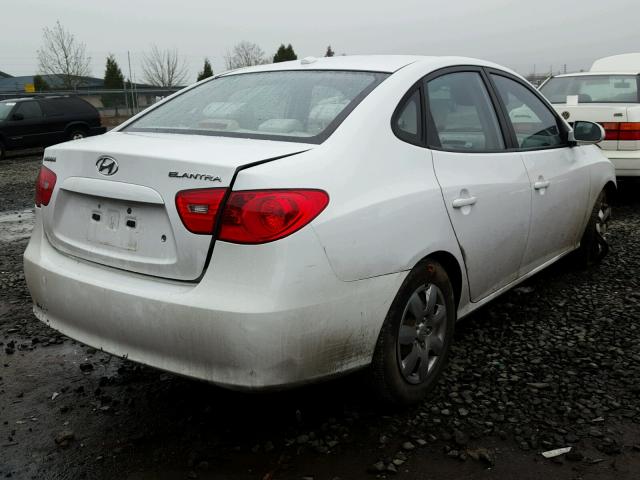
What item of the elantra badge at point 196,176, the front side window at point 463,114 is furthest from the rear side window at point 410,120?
the elantra badge at point 196,176

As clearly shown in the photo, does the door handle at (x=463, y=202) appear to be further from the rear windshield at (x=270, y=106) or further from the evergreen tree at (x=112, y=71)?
the evergreen tree at (x=112, y=71)

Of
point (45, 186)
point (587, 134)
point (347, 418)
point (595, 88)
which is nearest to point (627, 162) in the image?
point (595, 88)

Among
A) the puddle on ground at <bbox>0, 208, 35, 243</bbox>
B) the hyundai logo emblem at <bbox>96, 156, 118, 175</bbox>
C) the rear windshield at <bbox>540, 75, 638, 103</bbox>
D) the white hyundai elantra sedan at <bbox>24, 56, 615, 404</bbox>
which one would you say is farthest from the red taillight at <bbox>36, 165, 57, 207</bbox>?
Result: the rear windshield at <bbox>540, 75, 638, 103</bbox>

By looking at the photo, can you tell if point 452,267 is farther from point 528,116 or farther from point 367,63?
point 528,116

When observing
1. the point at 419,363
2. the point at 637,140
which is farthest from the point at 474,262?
the point at 637,140

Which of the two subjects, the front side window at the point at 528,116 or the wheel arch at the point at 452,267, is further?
the front side window at the point at 528,116

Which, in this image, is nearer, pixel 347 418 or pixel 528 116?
pixel 347 418

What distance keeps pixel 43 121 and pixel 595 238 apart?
16191mm

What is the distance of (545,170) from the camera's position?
3.80m

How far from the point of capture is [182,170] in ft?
7.63

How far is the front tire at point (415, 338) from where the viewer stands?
2.63 m

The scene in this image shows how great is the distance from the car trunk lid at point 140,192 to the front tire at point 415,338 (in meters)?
0.77

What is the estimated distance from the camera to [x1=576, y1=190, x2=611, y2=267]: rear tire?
475 cm

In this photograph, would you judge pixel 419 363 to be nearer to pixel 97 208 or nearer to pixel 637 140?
pixel 97 208
